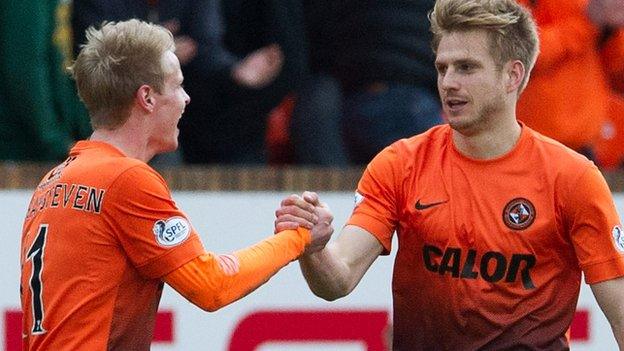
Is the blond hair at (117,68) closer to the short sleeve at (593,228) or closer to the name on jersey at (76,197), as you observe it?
the name on jersey at (76,197)

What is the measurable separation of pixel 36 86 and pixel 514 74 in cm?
278

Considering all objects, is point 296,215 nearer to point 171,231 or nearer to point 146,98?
point 171,231

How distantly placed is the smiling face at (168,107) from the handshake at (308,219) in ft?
1.56

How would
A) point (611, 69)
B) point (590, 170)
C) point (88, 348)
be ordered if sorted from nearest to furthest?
point (88, 348) < point (590, 170) < point (611, 69)

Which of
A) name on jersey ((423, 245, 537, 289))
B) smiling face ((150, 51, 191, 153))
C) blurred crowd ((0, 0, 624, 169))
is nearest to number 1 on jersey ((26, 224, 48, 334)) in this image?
smiling face ((150, 51, 191, 153))

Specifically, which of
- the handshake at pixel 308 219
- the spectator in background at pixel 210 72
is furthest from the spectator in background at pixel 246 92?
the handshake at pixel 308 219

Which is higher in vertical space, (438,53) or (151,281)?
(438,53)

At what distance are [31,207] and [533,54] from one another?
1.75 m

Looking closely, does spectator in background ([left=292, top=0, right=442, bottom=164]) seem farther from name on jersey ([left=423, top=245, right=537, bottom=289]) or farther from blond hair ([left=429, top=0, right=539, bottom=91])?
name on jersey ([left=423, top=245, right=537, bottom=289])

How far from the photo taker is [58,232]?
17.8ft

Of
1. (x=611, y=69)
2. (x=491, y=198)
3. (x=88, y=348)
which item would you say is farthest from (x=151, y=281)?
(x=611, y=69)

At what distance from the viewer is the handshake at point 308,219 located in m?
5.91

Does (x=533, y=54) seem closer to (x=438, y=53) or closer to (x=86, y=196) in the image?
(x=438, y=53)

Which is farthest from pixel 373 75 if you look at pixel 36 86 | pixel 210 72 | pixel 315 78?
pixel 36 86
